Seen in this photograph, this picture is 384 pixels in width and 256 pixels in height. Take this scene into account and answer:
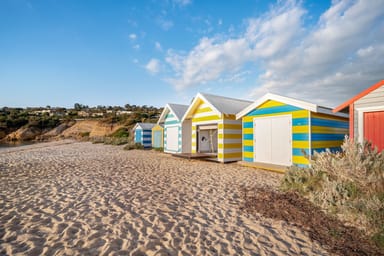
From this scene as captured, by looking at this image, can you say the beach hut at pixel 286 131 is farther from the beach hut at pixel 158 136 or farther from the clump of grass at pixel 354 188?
the beach hut at pixel 158 136

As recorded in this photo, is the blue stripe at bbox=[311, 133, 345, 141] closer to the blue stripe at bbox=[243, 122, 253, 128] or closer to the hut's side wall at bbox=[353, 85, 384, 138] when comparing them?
the hut's side wall at bbox=[353, 85, 384, 138]

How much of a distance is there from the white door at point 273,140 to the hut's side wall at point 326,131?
2.84ft

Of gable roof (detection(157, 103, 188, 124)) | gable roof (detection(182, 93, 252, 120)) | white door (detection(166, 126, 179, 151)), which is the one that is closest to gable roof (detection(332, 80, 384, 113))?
gable roof (detection(182, 93, 252, 120))

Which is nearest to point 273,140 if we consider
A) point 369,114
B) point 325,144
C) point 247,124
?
point 247,124

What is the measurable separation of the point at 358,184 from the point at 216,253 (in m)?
3.42

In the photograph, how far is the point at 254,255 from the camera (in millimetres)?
2623

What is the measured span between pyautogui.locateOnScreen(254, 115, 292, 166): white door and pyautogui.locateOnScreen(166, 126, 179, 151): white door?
7.04 m

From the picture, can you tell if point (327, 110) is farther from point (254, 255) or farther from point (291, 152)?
point (254, 255)

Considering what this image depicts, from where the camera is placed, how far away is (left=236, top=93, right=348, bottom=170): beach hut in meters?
7.61

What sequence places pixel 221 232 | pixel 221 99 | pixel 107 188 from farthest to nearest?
pixel 221 99 → pixel 107 188 → pixel 221 232

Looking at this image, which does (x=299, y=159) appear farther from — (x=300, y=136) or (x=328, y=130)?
(x=328, y=130)

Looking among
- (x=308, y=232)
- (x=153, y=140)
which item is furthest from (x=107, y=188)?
(x=153, y=140)

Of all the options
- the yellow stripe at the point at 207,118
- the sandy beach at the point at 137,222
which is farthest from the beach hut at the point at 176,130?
the sandy beach at the point at 137,222

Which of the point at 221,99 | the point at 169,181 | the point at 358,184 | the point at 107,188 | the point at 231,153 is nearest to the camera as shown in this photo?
the point at 358,184
